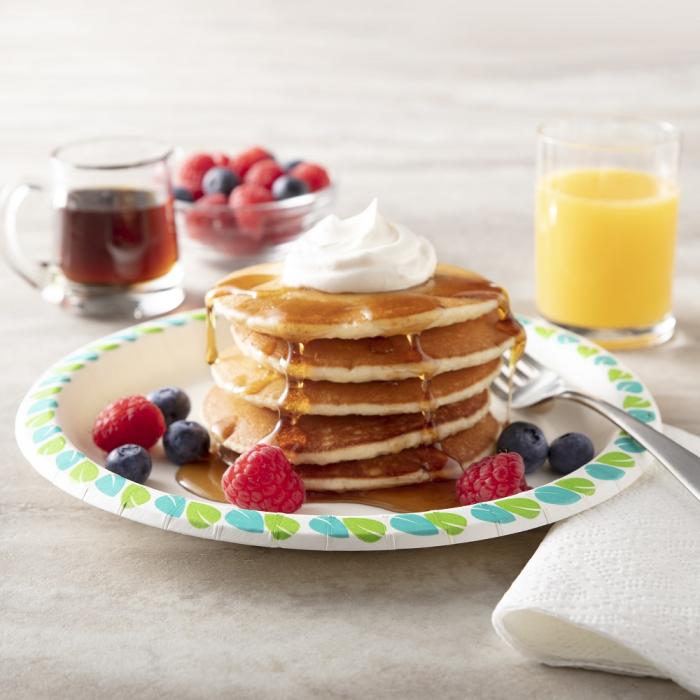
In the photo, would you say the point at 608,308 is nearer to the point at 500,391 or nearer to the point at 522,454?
the point at 500,391

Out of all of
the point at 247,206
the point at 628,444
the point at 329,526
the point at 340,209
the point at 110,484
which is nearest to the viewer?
the point at 329,526

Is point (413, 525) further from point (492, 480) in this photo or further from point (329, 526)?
point (492, 480)

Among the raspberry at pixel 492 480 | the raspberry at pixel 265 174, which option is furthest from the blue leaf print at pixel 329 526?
the raspberry at pixel 265 174

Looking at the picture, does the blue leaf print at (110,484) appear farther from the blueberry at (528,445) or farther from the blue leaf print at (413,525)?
the blueberry at (528,445)

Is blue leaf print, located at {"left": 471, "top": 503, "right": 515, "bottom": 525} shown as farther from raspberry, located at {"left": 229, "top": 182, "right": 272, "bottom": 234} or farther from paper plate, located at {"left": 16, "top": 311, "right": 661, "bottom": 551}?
raspberry, located at {"left": 229, "top": 182, "right": 272, "bottom": 234}

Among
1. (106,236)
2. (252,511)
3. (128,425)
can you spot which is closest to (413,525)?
(252,511)

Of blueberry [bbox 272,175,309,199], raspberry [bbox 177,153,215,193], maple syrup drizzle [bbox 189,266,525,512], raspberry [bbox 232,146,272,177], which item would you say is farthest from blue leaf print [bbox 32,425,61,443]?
raspberry [bbox 232,146,272,177]
